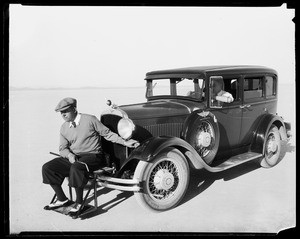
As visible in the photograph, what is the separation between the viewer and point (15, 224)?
148 inches

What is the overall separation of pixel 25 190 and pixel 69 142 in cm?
92

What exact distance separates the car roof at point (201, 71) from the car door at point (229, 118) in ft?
0.34

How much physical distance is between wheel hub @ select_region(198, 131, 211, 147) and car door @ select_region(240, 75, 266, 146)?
1.03 meters

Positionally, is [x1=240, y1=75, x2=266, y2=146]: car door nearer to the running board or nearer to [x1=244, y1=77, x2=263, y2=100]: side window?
[x1=244, y1=77, x2=263, y2=100]: side window

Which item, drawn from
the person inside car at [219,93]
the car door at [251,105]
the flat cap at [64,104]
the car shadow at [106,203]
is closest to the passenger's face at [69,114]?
the flat cap at [64,104]

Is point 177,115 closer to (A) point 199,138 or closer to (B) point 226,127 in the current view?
(A) point 199,138

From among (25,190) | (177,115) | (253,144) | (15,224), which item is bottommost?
(15,224)

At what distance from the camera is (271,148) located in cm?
564

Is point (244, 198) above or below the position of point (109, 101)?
below

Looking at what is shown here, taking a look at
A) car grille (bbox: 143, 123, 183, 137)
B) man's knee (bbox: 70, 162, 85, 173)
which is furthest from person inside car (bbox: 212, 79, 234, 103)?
man's knee (bbox: 70, 162, 85, 173)

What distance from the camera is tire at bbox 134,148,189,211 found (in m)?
3.80

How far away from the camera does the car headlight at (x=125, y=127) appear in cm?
395
